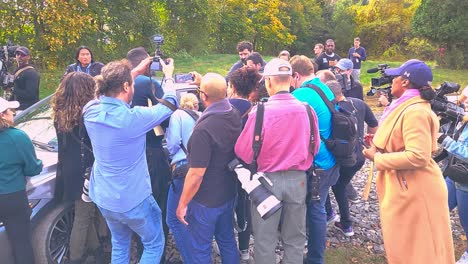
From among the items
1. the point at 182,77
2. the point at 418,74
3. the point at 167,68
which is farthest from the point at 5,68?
the point at 418,74

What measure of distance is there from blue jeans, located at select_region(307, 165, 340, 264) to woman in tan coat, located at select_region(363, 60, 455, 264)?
0.71m

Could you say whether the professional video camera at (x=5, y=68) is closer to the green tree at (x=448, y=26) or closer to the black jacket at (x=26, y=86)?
the black jacket at (x=26, y=86)

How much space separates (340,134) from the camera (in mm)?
3709

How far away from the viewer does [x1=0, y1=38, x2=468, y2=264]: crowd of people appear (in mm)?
2943

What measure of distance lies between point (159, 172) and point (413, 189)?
2.29m

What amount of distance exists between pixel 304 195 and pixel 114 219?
5.13 feet

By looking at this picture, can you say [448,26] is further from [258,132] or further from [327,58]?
[258,132]

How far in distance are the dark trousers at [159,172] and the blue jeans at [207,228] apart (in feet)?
2.50

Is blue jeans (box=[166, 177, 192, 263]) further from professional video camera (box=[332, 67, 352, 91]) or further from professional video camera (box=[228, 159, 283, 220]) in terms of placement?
Result: professional video camera (box=[332, 67, 352, 91])

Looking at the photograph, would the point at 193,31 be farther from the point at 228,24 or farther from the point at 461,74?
the point at 461,74

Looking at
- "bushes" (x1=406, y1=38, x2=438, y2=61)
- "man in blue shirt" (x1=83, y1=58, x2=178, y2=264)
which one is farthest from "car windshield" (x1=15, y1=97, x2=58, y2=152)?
"bushes" (x1=406, y1=38, x2=438, y2=61)

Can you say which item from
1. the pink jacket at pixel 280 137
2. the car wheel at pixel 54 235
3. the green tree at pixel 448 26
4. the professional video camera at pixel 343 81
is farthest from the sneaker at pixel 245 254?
the green tree at pixel 448 26

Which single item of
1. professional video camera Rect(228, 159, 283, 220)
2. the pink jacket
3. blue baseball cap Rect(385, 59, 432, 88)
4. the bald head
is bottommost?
professional video camera Rect(228, 159, 283, 220)

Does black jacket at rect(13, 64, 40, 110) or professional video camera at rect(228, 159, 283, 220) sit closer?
professional video camera at rect(228, 159, 283, 220)
